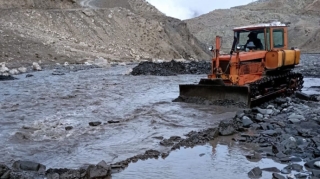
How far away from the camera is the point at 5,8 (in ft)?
127

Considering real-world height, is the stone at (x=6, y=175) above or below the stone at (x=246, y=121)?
below

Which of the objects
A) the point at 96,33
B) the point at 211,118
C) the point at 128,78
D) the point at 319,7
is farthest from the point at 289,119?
the point at 319,7

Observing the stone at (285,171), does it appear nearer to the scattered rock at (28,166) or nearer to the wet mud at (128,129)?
the wet mud at (128,129)

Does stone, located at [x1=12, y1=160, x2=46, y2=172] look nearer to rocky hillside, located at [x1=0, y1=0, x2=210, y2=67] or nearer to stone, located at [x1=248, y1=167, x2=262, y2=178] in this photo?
stone, located at [x1=248, y1=167, x2=262, y2=178]

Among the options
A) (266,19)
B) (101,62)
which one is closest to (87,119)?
(101,62)

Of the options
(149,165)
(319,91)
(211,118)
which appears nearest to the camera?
(149,165)

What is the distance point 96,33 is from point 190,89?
28.1 m

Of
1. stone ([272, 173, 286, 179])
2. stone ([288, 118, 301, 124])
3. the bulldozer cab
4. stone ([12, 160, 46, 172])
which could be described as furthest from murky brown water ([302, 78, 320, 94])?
stone ([12, 160, 46, 172])

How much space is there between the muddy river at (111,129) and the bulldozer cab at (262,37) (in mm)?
2671

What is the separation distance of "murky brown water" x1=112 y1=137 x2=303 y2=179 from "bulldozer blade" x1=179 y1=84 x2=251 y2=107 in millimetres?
4046

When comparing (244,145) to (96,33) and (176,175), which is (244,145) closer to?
(176,175)

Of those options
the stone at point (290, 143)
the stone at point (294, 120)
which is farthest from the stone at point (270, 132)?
the stone at point (294, 120)

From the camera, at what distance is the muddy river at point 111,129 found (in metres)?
7.80

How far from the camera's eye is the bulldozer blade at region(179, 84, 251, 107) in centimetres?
1270
